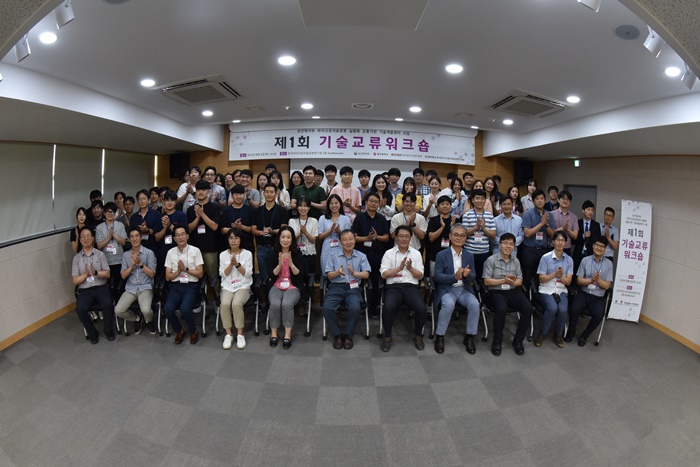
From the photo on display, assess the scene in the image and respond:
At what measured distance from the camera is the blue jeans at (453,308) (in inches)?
141

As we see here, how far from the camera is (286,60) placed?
121 inches

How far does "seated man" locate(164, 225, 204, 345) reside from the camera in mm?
3668

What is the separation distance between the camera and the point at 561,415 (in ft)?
8.73

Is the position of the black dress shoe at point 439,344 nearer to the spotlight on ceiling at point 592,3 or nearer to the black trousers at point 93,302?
the spotlight on ceiling at point 592,3

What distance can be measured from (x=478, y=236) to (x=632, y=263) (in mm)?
2599

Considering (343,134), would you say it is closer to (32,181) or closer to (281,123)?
(281,123)

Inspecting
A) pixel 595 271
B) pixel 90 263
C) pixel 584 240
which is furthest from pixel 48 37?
pixel 584 240

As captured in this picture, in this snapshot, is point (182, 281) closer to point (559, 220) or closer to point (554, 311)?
point (554, 311)

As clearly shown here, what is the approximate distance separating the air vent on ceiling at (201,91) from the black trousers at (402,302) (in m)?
3.13

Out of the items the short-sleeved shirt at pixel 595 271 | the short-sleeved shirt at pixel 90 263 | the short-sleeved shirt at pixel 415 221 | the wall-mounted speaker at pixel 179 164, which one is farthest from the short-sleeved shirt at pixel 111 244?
the short-sleeved shirt at pixel 595 271

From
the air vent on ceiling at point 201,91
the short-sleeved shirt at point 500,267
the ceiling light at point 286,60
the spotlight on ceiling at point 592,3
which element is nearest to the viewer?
the spotlight on ceiling at point 592,3

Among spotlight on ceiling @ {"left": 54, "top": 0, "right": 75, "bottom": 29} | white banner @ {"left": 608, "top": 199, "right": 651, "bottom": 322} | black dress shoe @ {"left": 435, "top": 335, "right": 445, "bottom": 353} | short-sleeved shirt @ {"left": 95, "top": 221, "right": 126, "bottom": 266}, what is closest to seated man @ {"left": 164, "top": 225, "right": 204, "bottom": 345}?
short-sleeved shirt @ {"left": 95, "top": 221, "right": 126, "bottom": 266}

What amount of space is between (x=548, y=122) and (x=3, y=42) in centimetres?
593

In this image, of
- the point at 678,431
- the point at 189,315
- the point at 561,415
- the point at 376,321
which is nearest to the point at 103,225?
the point at 189,315
